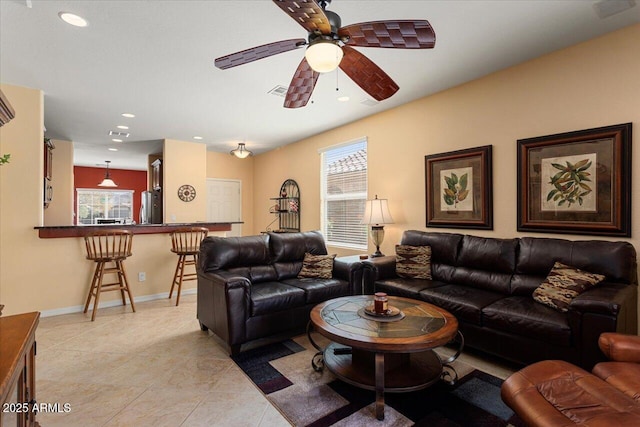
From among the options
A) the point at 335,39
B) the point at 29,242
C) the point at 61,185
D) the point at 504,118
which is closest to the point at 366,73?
the point at 335,39

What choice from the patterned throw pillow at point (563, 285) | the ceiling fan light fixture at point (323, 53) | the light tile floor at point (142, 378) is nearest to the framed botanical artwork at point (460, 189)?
the patterned throw pillow at point (563, 285)

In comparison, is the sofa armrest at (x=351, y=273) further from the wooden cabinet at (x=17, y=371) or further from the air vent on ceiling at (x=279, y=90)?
the wooden cabinet at (x=17, y=371)

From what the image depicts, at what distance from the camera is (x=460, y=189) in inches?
143

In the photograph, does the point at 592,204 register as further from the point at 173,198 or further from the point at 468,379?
the point at 173,198

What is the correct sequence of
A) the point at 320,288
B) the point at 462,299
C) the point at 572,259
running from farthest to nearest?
the point at 320,288
the point at 462,299
the point at 572,259

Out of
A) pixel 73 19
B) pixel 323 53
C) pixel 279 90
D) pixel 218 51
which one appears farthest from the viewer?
pixel 279 90

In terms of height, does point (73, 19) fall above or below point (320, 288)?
above


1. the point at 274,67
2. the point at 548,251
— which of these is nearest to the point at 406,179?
the point at 548,251

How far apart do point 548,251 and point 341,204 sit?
3.13m

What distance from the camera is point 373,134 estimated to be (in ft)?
15.2

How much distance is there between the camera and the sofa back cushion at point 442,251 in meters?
3.33

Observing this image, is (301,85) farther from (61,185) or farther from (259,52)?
(61,185)

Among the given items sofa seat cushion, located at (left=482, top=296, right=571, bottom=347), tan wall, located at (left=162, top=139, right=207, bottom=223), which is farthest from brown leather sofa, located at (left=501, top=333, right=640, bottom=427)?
tan wall, located at (left=162, top=139, right=207, bottom=223)

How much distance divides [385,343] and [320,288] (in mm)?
1442
